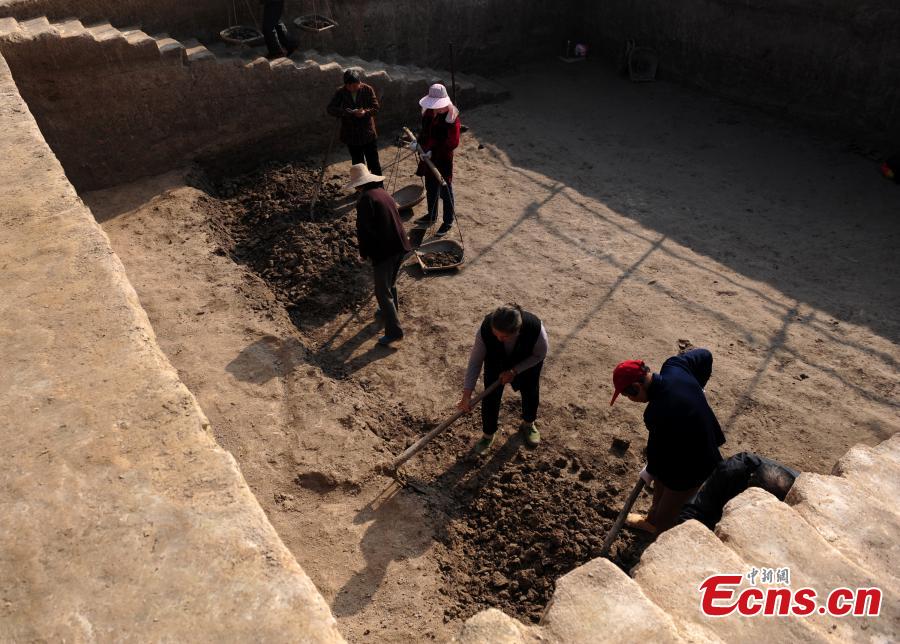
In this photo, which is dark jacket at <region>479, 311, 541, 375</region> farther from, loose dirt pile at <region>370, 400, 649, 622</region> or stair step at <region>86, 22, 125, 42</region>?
stair step at <region>86, 22, 125, 42</region>

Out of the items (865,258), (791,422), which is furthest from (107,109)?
(865,258)

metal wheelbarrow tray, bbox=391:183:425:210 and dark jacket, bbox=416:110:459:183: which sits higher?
dark jacket, bbox=416:110:459:183

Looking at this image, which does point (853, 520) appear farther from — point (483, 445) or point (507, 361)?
point (483, 445)

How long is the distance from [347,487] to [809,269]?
20.2ft

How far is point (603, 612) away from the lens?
3.61 meters

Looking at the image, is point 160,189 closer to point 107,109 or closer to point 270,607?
point 107,109

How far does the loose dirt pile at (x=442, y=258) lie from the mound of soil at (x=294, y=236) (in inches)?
31.6

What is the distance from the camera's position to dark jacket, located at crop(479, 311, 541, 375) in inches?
222

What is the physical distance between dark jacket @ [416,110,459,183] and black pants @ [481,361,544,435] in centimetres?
376

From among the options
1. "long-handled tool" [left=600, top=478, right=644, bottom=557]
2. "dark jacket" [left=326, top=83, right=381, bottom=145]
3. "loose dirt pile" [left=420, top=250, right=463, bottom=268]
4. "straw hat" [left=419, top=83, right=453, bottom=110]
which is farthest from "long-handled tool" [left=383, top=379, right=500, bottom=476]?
"dark jacket" [left=326, top=83, right=381, bottom=145]

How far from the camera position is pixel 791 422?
648cm

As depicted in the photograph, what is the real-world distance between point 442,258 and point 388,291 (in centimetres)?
157

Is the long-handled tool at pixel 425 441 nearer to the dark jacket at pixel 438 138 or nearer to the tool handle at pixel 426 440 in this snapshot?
the tool handle at pixel 426 440

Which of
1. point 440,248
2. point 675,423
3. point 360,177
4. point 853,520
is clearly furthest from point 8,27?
point 853,520
